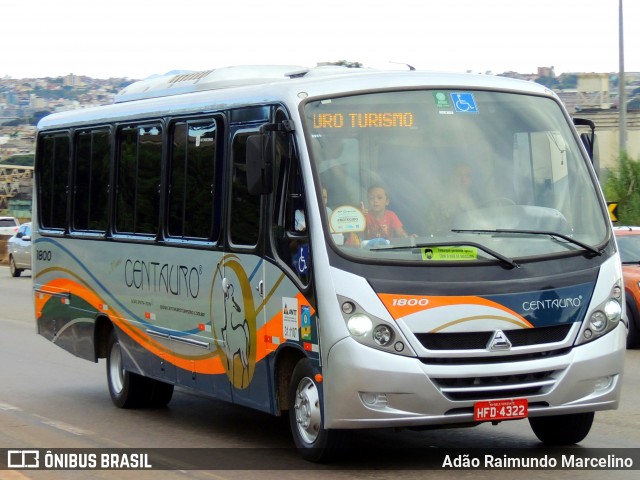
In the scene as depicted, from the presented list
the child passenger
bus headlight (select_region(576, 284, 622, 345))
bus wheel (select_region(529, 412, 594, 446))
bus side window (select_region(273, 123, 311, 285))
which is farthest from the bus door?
bus headlight (select_region(576, 284, 622, 345))

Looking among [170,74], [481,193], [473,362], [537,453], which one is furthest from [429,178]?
[170,74]

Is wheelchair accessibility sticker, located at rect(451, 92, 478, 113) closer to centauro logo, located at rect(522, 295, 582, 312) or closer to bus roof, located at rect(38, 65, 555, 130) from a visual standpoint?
bus roof, located at rect(38, 65, 555, 130)

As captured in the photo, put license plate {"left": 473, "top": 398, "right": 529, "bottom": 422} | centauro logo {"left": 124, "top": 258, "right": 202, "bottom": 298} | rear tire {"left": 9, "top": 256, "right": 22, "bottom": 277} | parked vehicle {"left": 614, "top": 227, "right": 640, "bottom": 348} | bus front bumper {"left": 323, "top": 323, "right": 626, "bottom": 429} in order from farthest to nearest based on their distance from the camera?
rear tire {"left": 9, "top": 256, "right": 22, "bottom": 277} → parked vehicle {"left": 614, "top": 227, "right": 640, "bottom": 348} → centauro logo {"left": 124, "top": 258, "right": 202, "bottom": 298} → license plate {"left": 473, "top": 398, "right": 529, "bottom": 422} → bus front bumper {"left": 323, "top": 323, "right": 626, "bottom": 429}

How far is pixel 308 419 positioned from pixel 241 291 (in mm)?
1362

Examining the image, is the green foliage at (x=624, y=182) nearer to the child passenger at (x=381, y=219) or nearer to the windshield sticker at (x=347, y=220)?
the child passenger at (x=381, y=219)

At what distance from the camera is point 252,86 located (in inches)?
396

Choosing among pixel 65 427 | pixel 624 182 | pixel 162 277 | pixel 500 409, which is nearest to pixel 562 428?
pixel 500 409

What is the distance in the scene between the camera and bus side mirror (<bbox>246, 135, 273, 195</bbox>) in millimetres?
8969

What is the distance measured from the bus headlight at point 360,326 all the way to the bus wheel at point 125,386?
4.69 m

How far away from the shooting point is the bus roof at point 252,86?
9.26m

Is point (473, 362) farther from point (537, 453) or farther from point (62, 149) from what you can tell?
point (62, 149)

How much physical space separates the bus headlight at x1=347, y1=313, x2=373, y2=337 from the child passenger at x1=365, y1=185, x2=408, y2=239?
607 mm

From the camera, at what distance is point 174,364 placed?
1123 cm

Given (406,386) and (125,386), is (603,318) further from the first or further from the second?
(125,386)
